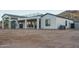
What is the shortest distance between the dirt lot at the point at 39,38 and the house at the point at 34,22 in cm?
10

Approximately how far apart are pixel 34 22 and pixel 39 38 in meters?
0.35

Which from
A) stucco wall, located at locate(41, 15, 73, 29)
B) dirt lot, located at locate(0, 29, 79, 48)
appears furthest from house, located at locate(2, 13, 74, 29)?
dirt lot, located at locate(0, 29, 79, 48)

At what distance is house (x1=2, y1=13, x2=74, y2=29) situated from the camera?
8514 millimetres

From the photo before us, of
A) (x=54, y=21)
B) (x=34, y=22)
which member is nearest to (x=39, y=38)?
(x=34, y=22)

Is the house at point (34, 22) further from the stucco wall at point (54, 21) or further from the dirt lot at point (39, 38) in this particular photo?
the dirt lot at point (39, 38)

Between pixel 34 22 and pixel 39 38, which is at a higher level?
pixel 34 22

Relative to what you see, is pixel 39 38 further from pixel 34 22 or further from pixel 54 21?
pixel 54 21

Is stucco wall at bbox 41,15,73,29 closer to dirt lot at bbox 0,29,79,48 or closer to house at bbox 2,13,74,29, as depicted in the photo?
house at bbox 2,13,74,29

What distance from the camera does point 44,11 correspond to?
8461mm

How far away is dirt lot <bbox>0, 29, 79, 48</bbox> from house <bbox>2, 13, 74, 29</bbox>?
102mm

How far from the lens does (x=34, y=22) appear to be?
8586 mm
